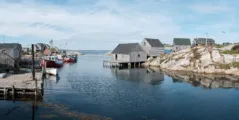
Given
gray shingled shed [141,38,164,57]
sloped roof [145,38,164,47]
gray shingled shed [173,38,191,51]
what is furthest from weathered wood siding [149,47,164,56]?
gray shingled shed [173,38,191,51]

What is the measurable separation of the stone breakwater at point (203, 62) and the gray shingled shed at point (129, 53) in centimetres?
873

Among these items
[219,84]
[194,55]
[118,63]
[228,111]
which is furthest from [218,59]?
[228,111]

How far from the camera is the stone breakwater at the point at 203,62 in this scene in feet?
221

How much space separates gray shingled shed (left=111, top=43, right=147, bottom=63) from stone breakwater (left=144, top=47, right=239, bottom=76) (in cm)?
873

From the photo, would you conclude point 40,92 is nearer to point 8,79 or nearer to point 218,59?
point 8,79

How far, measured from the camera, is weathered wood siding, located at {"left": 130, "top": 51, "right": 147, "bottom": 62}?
290 ft

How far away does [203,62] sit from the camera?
237 feet

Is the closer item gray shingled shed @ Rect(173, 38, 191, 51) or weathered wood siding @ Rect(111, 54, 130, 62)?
weathered wood siding @ Rect(111, 54, 130, 62)

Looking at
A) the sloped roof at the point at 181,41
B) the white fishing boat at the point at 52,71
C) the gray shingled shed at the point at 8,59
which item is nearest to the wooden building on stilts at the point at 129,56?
the white fishing boat at the point at 52,71

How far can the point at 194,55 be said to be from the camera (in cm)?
7719

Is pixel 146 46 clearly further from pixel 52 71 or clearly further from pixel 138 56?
pixel 52 71

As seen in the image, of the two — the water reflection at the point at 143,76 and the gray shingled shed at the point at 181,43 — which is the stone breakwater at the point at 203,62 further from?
the gray shingled shed at the point at 181,43

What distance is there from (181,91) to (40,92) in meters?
23.8

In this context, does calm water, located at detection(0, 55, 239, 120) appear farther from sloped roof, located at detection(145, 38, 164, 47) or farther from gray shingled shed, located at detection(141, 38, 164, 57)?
sloped roof, located at detection(145, 38, 164, 47)
